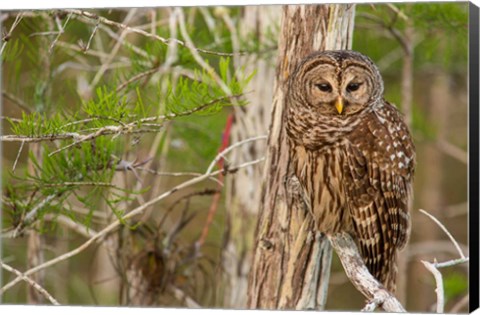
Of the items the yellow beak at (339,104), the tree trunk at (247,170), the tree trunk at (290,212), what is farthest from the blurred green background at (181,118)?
the yellow beak at (339,104)

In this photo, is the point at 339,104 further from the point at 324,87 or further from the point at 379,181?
the point at 379,181

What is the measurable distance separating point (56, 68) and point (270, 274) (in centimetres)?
124

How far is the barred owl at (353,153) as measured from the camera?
2475 mm

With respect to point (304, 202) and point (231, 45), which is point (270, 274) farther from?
point (231, 45)

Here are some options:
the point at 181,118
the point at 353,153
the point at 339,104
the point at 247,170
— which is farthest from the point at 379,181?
the point at 181,118

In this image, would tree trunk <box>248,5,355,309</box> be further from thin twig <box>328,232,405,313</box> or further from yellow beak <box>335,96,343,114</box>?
yellow beak <box>335,96,343,114</box>

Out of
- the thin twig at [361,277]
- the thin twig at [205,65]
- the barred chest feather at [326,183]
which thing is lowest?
the thin twig at [361,277]

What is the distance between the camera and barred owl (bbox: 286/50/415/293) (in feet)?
8.12

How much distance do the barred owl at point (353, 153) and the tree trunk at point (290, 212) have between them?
0.14 feet

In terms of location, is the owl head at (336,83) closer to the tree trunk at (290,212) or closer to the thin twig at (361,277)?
the tree trunk at (290,212)

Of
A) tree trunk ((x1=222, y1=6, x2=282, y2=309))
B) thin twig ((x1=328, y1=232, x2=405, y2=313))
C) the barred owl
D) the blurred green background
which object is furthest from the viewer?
tree trunk ((x1=222, y1=6, x2=282, y2=309))

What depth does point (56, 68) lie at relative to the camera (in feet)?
10.7

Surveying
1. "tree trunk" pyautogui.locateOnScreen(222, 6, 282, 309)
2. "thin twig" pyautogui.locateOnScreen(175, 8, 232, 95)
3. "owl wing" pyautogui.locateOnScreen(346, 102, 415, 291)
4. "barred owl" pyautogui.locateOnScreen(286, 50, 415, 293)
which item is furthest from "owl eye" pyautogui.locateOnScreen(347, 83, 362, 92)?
"tree trunk" pyautogui.locateOnScreen(222, 6, 282, 309)

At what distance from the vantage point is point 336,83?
8.07 ft
